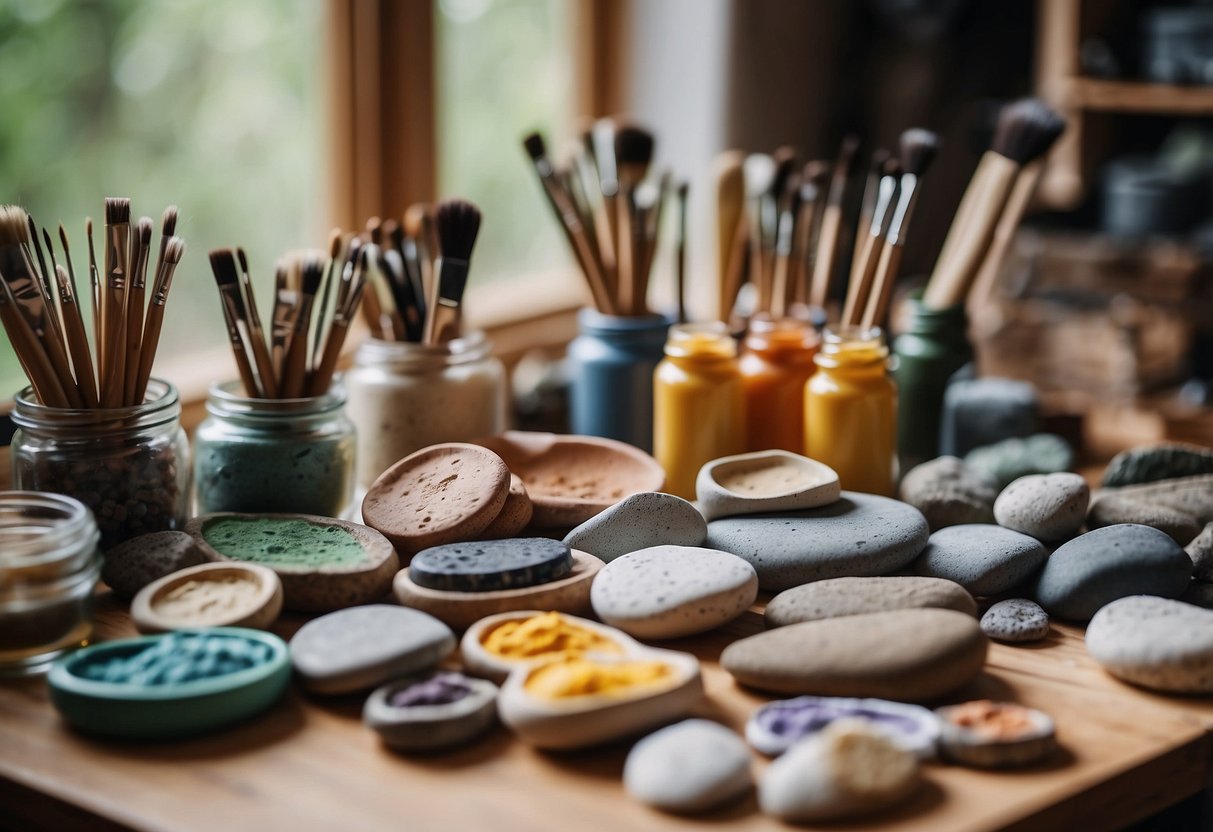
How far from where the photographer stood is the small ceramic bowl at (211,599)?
0.75m

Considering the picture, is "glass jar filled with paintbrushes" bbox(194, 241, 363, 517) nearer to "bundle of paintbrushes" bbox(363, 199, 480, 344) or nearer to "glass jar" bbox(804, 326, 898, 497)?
"bundle of paintbrushes" bbox(363, 199, 480, 344)

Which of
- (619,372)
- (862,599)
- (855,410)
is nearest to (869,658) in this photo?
(862,599)

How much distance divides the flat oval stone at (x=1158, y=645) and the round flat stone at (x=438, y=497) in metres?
0.38

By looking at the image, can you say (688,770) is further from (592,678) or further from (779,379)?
(779,379)

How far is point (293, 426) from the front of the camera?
3.06ft

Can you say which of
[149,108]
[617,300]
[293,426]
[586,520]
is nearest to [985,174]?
[617,300]

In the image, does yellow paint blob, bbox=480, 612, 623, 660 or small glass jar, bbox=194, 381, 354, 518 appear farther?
small glass jar, bbox=194, 381, 354, 518

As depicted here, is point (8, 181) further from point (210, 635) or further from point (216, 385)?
point (210, 635)

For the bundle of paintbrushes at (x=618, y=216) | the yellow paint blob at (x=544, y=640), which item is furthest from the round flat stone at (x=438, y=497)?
the bundle of paintbrushes at (x=618, y=216)

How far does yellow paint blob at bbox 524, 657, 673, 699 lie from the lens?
0.67 meters

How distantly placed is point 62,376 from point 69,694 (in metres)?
0.25

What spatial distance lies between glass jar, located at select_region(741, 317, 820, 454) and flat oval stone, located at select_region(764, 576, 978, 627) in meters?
0.25

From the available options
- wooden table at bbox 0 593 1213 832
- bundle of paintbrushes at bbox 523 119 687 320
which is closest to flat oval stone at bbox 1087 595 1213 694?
wooden table at bbox 0 593 1213 832

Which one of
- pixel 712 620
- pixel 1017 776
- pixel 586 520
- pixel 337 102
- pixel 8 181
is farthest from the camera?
pixel 337 102
